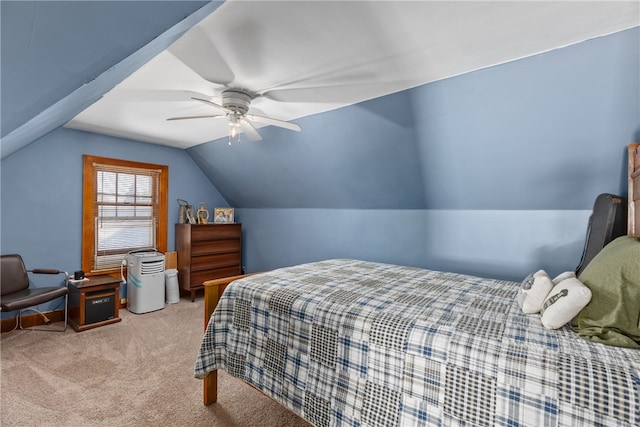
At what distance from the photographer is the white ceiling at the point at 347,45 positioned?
1.51 m

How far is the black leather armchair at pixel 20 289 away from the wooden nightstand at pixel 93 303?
118 mm

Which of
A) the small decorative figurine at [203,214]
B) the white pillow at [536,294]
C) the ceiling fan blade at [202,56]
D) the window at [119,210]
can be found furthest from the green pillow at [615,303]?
the window at [119,210]

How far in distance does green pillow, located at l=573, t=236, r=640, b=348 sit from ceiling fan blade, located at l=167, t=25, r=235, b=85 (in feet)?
7.83

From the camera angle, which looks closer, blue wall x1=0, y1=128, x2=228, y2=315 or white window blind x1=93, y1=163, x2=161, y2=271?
blue wall x1=0, y1=128, x2=228, y2=315

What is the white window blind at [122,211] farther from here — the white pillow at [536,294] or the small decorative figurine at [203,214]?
the white pillow at [536,294]

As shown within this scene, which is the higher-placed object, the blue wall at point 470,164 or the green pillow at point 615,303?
the blue wall at point 470,164

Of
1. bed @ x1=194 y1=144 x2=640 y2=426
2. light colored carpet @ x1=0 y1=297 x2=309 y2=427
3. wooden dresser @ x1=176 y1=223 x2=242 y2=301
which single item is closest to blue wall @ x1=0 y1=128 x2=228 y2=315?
light colored carpet @ x1=0 y1=297 x2=309 y2=427

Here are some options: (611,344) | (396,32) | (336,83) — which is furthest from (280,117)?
(611,344)

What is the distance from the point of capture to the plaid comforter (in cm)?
111

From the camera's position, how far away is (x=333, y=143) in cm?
337

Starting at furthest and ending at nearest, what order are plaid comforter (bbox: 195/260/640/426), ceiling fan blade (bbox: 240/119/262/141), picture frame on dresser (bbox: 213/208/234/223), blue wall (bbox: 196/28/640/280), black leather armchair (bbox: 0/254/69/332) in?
picture frame on dresser (bbox: 213/208/234/223) → black leather armchair (bbox: 0/254/69/332) → ceiling fan blade (bbox: 240/119/262/141) → blue wall (bbox: 196/28/640/280) → plaid comforter (bbox: 195/260/640/426)

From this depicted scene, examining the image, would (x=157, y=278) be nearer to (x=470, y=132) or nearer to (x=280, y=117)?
(x=280, y=117)

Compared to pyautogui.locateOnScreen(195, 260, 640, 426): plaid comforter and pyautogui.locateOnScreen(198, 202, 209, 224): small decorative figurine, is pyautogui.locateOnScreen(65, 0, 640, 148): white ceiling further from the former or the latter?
pyautogui.locateOnScreen(198, 202, 209, 224): small decorative figurine

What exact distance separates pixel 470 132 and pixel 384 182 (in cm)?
111
